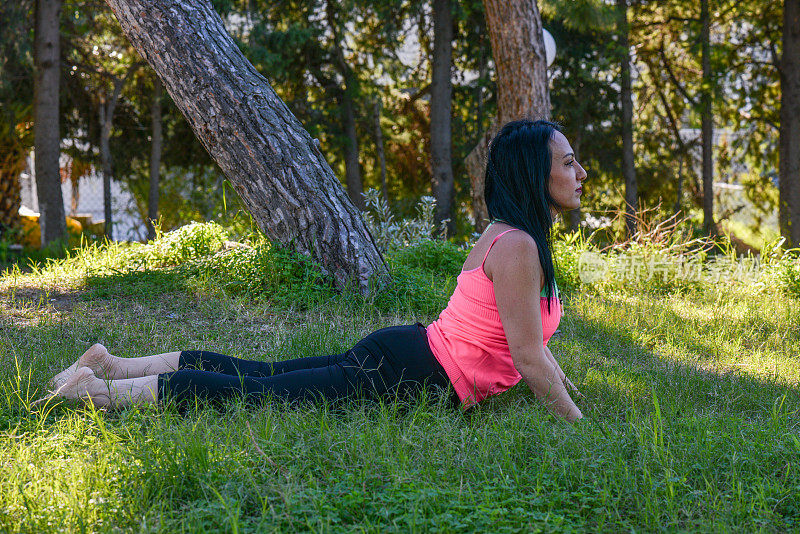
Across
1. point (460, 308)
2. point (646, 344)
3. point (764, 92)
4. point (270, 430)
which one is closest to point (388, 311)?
point (646, 344)

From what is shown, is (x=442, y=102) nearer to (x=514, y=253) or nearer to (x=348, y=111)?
(x=348, y=111)

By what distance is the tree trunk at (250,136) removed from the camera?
5.48 meters

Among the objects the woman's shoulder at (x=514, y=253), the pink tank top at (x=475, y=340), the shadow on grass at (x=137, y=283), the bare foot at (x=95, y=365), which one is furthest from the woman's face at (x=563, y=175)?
the shadow on grass at (x=137, y=283)

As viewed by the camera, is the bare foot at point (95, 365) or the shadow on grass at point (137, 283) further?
the shadow on grass at point (137, 283)

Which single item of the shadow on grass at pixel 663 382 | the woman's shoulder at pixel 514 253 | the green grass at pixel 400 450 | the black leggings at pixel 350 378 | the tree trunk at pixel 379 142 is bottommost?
the shadow on grass at pixel 663 382

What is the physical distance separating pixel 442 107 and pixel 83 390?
11573 mm

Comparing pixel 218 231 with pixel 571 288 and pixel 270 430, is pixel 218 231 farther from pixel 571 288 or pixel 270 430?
pixel 270 430

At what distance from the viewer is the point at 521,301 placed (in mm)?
2971

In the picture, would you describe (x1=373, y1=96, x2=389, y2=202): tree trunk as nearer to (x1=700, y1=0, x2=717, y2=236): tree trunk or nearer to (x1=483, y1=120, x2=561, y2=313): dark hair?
(x1=700, y1=0, x2=717, y2=236): tree trunk

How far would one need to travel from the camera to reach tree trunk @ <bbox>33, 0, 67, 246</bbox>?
10.5 m

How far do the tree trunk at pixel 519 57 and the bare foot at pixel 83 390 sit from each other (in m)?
5.93

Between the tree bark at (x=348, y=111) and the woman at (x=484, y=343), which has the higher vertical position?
the tree bark at (x=348, y=111)

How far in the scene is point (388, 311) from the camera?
17.7ft

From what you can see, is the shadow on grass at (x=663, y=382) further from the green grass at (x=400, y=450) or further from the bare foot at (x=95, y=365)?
the bare foot at (x=95, y=365)
